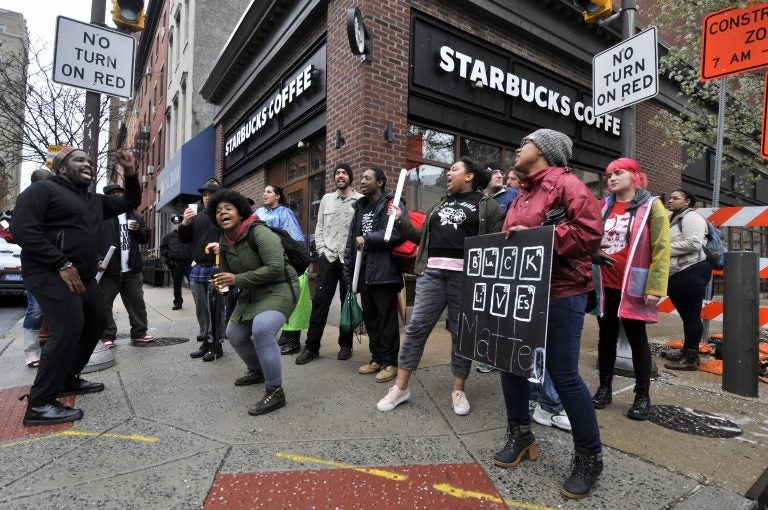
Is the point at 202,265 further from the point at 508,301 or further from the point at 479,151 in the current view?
the point at 479,151

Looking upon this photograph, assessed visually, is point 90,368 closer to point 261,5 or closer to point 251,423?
point 251,423

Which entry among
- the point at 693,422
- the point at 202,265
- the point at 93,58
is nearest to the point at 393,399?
the point at 693,422

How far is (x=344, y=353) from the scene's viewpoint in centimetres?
486

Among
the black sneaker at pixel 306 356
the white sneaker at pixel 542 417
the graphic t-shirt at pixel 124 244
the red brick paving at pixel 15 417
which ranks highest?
the graphic t-shirt at pixel 124 244

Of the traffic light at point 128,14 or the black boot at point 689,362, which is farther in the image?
the traffic light at point 128,14

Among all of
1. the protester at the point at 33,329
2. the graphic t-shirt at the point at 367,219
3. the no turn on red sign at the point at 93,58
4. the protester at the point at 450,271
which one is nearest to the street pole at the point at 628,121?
the protester at the point at 450,271

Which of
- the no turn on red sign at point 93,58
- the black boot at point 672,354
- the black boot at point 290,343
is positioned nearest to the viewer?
the no turn on red sign at point 93,58

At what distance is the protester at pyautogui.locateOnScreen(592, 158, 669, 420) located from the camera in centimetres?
328

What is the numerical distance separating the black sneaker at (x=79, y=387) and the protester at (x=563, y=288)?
3273 mm

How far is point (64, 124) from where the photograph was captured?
513 inches

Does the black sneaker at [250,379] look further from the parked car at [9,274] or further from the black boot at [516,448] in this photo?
the parked car at [9,274]

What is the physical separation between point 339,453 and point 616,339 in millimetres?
2255

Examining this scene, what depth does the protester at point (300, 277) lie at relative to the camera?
4.95 metres

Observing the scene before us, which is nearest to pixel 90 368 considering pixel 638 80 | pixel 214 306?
pixel 214 306
